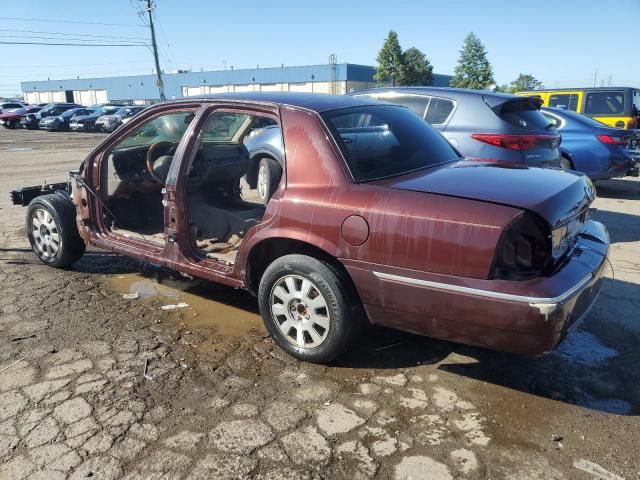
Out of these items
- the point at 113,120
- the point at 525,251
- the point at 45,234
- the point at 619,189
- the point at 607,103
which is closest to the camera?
the point at 525,251

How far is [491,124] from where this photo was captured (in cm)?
572

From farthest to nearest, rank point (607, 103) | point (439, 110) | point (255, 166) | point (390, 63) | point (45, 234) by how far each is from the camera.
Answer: point (390, 63) → point (607, 103) → point (255, 166) → point (439, 110) → point (45, 234)

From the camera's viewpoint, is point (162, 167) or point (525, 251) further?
point (162, 167)

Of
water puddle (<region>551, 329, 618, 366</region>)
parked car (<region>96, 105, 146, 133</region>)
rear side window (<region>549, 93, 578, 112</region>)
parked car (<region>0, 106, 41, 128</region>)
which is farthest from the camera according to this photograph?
parked car (<region>0, 106, 41, 128</region>)

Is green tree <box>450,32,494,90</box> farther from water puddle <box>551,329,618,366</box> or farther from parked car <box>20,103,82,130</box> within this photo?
water puddle <box>551,329,618,366</box>

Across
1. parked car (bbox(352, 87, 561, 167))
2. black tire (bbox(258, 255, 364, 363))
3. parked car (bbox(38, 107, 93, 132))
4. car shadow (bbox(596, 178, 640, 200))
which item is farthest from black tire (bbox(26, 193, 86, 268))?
parked car (bbox(38, 107, 93, 132))

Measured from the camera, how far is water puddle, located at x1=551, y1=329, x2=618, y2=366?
3379 mm

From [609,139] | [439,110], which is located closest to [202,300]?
[439,110]

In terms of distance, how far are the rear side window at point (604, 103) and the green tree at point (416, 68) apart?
169 feet

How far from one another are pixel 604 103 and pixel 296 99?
35.6ft

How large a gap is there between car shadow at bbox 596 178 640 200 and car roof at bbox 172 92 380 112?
7302 millimetres

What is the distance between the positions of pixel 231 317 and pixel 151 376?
3.20 ft

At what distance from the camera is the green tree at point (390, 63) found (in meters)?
61.1

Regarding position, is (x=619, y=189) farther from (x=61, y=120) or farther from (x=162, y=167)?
(x=61, y=120)
